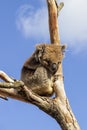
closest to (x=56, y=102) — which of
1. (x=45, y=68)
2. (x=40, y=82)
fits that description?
(x=40, y=82)

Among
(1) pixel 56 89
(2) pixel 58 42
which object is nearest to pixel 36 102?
(1) pixel 56 89

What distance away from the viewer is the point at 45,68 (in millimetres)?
7992

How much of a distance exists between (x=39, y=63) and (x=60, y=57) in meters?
0.45

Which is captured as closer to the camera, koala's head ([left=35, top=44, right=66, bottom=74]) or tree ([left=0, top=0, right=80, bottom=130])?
tree ([left=0, top=0, right=80, bottom=130])

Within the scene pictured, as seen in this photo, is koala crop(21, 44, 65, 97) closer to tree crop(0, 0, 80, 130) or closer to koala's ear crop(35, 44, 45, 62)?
koala's ear crop(35, 44, 45, 62)

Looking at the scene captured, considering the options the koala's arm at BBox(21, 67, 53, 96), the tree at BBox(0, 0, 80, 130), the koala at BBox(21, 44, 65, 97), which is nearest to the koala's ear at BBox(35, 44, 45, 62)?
the koala at BBox(21, 44, 65, 97)

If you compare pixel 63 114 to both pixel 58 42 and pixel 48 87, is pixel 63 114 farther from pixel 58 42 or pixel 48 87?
pixel 58 42

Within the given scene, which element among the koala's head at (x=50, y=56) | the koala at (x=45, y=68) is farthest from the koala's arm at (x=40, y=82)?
the koala's head at (x=50, y=56)

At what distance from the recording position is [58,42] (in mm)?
8656

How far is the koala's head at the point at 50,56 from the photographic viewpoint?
7852 millimetres

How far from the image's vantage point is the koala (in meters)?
7.86

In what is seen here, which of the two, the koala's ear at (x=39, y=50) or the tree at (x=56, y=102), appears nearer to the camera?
the tree at (x=56, y=102)

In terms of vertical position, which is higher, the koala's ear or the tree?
the koala's ear

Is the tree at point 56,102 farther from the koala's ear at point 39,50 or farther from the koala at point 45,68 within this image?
the koala's ear at point 39,50
